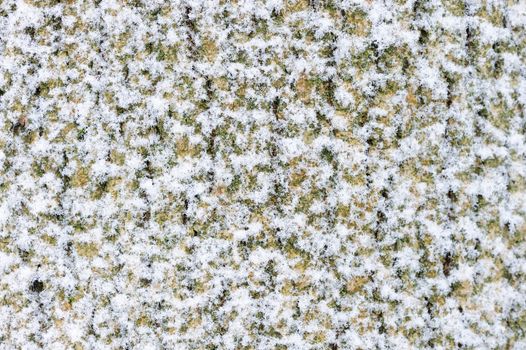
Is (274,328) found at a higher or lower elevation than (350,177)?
lower

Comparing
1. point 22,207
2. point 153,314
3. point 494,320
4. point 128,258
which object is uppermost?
point 22,207

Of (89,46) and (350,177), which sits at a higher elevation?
(89,46)

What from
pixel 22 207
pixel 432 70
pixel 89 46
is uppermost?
pixel 89 46

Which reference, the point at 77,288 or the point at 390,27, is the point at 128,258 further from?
the point at 390,27

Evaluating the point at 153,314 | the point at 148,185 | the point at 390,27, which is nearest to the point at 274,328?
the point at 153,314

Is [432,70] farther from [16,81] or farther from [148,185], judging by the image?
[16,81]

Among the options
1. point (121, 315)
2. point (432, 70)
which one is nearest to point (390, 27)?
point (432, 70)
